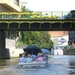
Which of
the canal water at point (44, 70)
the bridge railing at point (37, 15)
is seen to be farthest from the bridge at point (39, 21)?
the canal water at point (44, 70)

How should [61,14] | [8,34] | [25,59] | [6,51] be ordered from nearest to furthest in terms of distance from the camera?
[25,59], [61,14], [6,51], [8,34]

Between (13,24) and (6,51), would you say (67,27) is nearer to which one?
(13,24)

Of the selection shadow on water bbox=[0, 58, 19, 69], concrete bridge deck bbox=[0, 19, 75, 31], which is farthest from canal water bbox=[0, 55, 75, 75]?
concrete bridge deck bbox=[0, 19, 75, 31]

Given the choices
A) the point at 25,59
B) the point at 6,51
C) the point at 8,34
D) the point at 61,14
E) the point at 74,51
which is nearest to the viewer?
the point at 25,59

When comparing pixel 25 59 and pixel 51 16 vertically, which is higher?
pixel 51 16

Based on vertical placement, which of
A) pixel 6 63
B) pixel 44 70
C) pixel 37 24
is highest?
pixel 37 24

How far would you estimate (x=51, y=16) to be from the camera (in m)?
58.4

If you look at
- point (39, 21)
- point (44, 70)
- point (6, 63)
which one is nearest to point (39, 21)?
point (39, 21)

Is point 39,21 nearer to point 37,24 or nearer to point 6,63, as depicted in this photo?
point 37,24

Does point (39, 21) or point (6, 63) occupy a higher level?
point (39, 21)

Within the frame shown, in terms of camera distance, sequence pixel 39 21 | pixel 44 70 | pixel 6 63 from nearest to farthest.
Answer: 1. pixel 44 70
2. pixel 6 63
3. pixel 39 21

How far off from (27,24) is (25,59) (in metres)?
21.9

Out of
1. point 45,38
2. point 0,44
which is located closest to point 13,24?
point 0,44

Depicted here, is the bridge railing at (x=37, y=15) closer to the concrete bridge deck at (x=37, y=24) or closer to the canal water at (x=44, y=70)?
the concrete bridge deck at (x=37, y=24)
